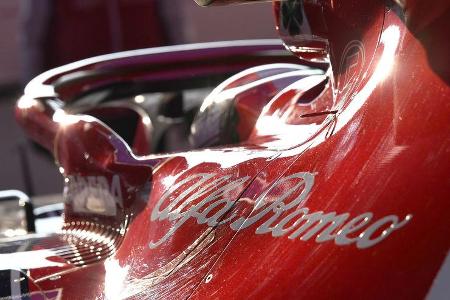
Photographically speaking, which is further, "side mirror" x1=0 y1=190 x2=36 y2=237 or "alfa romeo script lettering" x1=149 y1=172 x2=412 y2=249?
"side mirror" x1=0 y1=190 x2=36 y2=237

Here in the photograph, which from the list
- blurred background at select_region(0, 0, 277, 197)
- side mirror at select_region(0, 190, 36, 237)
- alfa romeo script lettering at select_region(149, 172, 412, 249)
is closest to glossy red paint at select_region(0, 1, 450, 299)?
alfa romeo script lettering at select_region(149, 172, 412, 249)

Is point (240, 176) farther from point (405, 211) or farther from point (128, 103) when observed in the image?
point (128, 103)

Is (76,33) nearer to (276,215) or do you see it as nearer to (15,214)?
(15,214)

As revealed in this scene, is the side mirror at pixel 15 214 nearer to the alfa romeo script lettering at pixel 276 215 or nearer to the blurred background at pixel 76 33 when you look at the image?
the alfa romeo script lettering at pixel 276 215

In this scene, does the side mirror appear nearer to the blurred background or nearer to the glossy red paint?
the glossy red paint

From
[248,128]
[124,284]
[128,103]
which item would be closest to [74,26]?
[128,103]

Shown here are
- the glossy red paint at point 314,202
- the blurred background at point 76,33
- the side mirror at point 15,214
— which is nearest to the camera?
the glossy red paint at point 314,202

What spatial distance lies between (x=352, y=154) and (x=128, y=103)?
137 cm

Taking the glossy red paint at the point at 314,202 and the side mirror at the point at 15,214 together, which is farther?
the side mirror at the point at 15,214

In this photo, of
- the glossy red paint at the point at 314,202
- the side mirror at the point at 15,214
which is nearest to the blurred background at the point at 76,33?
the side mirror at the point at 15,214

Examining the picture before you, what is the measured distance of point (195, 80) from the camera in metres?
2.24

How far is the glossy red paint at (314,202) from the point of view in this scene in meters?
0.92

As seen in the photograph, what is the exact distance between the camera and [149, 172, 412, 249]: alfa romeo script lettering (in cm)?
94

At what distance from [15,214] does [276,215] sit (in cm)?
115
